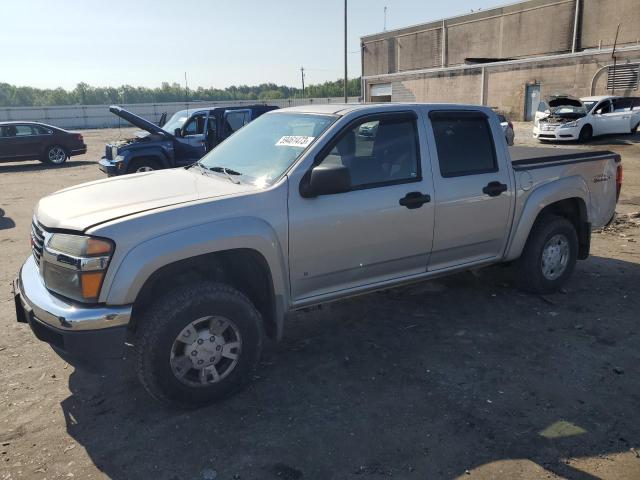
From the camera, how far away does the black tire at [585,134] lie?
19.9m

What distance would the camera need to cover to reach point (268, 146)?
13.7 ft

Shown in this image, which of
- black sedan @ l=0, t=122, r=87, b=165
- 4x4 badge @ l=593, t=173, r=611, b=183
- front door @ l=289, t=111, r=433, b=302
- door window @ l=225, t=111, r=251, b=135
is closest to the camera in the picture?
front door @ l=289, t=111, r=433, b=302

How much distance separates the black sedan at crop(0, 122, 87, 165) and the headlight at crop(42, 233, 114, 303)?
16971 mm

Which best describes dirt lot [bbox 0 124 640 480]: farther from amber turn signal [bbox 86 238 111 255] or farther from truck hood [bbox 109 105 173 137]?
truck hood [bbox 109 105 173 137]

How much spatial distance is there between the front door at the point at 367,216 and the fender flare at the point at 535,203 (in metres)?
1.11

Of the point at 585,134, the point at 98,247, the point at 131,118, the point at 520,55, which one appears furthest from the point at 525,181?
the point at 520,55

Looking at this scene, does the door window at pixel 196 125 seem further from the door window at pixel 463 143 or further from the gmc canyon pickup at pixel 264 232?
the door window at pixel 463 143

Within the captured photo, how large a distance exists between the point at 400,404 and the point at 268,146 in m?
2.12

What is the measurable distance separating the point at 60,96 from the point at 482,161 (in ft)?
454

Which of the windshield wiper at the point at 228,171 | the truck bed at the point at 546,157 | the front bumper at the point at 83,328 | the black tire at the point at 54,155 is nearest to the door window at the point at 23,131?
the black tire at the point at 54,155

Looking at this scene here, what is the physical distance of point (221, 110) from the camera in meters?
12.3

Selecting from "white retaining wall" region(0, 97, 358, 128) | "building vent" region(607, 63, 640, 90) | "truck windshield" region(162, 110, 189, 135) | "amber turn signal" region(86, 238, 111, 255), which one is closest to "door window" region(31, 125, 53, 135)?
"truck windshield" region(162, 110, 189, 135)

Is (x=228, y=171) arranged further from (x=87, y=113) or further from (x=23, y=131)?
(x=87, y=113)

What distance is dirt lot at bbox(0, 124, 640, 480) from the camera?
9.77 ft
